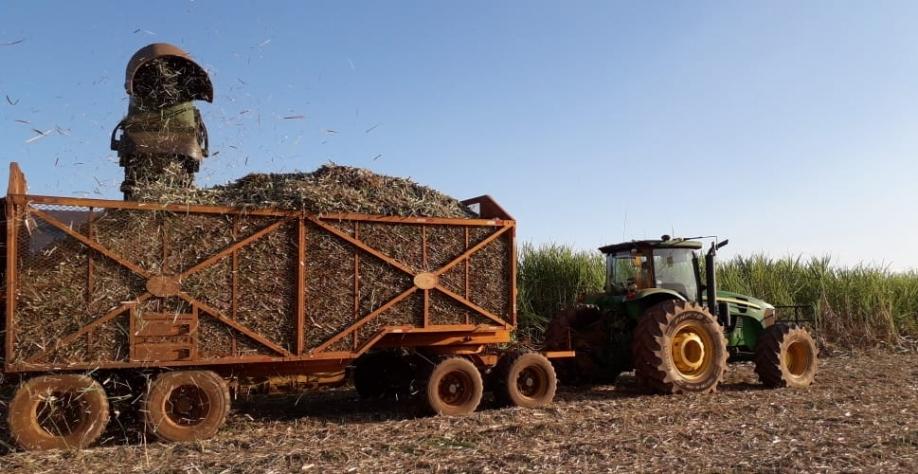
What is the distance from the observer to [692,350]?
8.88m

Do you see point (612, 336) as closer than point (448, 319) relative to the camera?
No

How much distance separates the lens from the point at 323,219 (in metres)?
6.96

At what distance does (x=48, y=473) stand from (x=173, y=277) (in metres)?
1.89

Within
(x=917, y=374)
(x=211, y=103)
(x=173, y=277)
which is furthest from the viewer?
(x=917, y=374)

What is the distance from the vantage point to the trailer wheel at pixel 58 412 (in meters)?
5.80

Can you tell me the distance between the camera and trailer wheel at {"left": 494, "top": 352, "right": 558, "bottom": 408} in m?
7.73

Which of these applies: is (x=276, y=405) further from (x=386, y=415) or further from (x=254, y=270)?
(x=254, y=270)

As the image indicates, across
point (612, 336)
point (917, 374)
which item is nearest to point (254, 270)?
point (612, 336)

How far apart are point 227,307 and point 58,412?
166 centimetres

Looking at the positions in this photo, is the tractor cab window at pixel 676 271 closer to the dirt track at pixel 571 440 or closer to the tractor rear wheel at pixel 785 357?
the tractor rear wheel at pixel 785 357

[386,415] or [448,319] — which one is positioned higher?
[448,319]

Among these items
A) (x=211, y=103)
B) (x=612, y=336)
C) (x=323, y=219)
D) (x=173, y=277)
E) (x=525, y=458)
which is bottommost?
(x=525, y=458)

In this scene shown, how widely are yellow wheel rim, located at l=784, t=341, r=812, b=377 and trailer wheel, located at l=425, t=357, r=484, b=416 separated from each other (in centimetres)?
471

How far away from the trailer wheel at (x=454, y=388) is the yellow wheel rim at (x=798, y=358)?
4.71 metres
